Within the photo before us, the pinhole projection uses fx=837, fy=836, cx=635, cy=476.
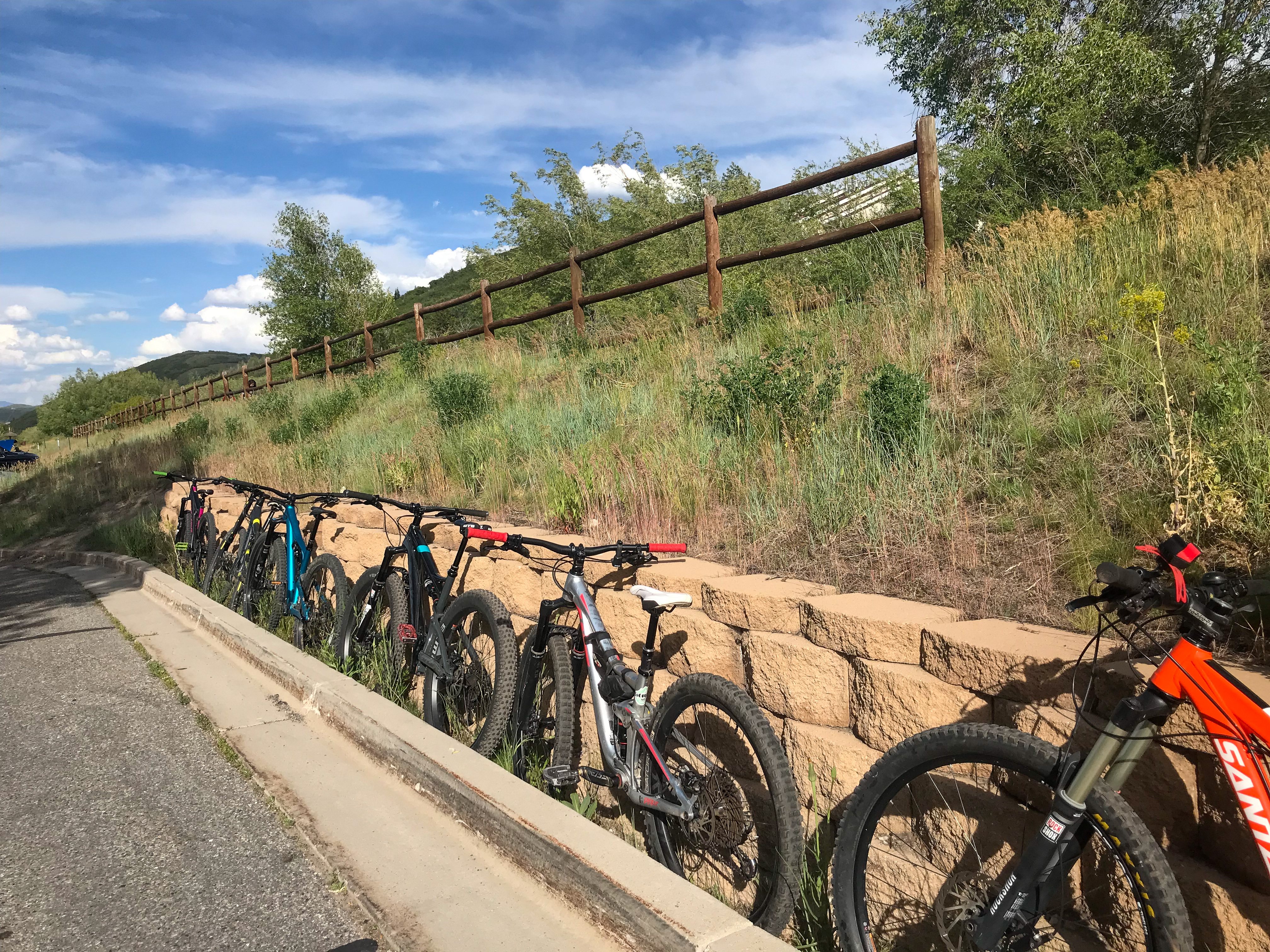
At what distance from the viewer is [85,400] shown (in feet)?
269

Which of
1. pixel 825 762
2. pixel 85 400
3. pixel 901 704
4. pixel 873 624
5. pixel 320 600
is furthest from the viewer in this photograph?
pixel 85 400

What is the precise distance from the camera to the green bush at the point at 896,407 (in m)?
4.17

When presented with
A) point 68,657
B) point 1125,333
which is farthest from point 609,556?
point 68,657

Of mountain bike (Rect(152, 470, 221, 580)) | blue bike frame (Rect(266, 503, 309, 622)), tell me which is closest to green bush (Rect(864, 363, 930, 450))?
blue bike frame (Rect(266, 503, 309, 622))

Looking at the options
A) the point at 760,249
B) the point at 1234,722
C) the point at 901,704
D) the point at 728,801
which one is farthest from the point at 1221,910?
the point at 760,249

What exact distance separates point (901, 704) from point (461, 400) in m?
6.89

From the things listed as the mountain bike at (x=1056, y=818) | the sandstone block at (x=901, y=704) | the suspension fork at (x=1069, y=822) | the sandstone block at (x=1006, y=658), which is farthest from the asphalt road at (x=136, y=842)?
the sandstone block at (x=1006, y=658)

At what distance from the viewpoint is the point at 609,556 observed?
173 inches

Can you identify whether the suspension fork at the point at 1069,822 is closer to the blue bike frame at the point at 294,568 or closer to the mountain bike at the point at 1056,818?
the mountain bike at the point at 1056,818

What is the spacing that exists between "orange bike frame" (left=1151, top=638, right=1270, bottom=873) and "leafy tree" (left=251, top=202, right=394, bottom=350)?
45.8 meters

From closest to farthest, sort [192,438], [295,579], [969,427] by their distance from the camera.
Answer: [969,427]
[295,579]
[192,438]

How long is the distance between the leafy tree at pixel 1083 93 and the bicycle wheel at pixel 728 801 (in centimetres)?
629

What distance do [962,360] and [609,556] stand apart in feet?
7.68

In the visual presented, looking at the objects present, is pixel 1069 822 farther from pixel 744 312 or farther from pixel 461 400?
pixel 461 400
